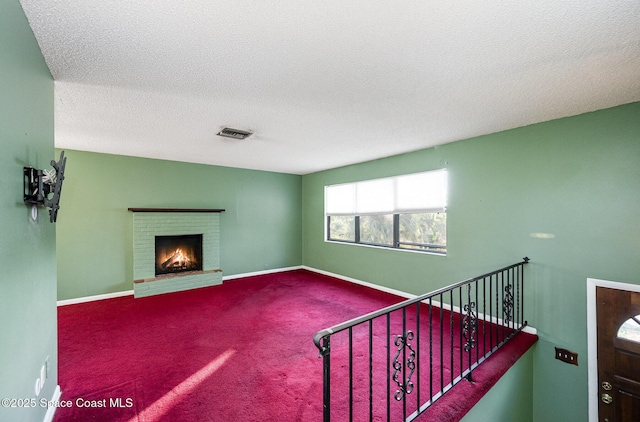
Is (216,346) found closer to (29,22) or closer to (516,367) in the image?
(29,22)

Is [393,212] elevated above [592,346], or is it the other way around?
[393,212]

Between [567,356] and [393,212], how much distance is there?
2.60m

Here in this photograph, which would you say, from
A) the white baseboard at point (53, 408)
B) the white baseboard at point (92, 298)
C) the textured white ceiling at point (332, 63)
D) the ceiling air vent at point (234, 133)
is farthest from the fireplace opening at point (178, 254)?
the white baseboard at point (53, 408)

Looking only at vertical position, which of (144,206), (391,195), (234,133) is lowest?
(144,206)

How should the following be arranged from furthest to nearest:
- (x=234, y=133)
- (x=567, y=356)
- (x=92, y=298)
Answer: (x=92, y=298) < (x=234, y=133) < (x=567, y=356)

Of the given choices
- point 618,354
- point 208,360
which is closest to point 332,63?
point 208,360

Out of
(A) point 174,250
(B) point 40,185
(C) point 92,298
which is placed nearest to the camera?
(B) point 40,185

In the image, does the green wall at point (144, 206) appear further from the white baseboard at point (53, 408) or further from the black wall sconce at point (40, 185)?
the black wall sconce at point (40, 185)

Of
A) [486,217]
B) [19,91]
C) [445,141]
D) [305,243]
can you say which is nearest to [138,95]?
[19,91]

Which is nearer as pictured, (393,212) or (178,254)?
(393,212)

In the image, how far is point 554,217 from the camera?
9.30ft

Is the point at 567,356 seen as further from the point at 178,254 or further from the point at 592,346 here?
the point at 178,254

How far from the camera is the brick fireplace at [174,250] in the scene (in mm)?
4496

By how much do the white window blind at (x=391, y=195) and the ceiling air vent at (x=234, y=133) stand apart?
8.11 ft
